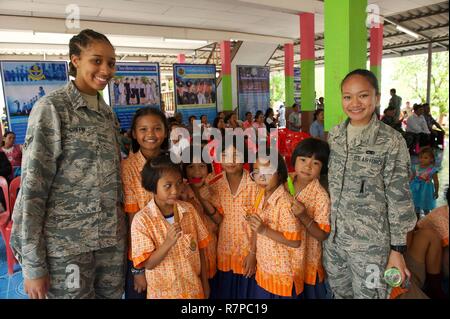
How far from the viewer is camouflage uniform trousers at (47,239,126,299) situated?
129 centimetres

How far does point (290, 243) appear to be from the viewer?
→ 56.8 inches

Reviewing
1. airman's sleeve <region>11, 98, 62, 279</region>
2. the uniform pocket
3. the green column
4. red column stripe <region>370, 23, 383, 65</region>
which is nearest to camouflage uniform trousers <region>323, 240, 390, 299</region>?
the uniform pocket

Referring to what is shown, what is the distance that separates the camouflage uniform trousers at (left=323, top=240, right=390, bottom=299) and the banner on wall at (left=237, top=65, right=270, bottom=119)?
7.99 metres

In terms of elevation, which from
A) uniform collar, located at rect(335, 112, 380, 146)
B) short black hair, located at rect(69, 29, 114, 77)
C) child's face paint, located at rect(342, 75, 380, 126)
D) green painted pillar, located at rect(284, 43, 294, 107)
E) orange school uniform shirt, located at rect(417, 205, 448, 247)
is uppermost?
green painted pillar, located at rect(284, 43, 294, 107)

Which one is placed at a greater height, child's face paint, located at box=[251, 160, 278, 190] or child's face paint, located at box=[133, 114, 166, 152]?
child's face paint, located at box=[133, 114, 166, 152]

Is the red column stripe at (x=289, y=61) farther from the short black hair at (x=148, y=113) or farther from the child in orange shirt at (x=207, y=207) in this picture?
the short black hair at (x=148, y=113)

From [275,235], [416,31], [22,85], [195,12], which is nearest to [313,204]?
[275,235]

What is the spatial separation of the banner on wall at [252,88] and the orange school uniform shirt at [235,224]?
25.4 feet

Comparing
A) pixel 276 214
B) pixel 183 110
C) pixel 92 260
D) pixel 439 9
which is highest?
pixel 439 9

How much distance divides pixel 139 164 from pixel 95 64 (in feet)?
1.58

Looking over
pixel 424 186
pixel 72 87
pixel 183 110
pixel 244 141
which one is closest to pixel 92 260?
pixel 72 87

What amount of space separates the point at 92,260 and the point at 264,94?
29.1 ft

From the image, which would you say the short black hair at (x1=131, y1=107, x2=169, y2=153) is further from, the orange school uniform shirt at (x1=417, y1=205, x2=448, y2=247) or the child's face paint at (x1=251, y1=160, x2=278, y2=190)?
the orange school uniform shirt at (x1=417, y1=205, x2=448, y2=247)

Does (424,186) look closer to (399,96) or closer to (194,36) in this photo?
(399,96)
